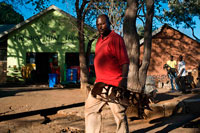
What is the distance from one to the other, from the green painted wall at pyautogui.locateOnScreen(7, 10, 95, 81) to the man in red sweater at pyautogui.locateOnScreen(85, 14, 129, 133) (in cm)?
1205

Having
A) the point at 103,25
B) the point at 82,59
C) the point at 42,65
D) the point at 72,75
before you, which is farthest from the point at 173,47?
the point at 103,25

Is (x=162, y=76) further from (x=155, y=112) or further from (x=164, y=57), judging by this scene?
(x=155, y=112)

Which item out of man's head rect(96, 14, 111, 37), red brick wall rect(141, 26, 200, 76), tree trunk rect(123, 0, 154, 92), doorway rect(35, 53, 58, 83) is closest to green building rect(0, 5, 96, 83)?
doorway rect(35, 53, 58, 83)

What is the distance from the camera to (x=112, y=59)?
117 inches

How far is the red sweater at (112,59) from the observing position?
292 centimetres

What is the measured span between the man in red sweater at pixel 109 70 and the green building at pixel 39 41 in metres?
11.8

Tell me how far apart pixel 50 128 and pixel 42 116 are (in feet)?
4.08

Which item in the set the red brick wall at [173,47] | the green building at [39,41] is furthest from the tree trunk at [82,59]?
the red brick wall at [173,47]

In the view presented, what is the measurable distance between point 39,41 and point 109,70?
13.2 m

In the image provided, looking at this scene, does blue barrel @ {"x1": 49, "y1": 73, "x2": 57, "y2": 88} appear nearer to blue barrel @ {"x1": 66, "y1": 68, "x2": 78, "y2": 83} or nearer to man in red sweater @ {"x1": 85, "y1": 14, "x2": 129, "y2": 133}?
blue barrel @ {"x1": 66, "y1": 68, "x2": 78, "y2": 83}

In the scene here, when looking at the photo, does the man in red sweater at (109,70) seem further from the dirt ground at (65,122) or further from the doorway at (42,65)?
the doorway at (42,65)

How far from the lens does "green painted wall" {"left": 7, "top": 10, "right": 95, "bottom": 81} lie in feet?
49.2

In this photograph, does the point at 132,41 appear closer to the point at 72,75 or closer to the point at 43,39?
the point at 72,75

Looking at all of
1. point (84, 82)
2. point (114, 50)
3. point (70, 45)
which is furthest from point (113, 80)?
point (70, 45)
